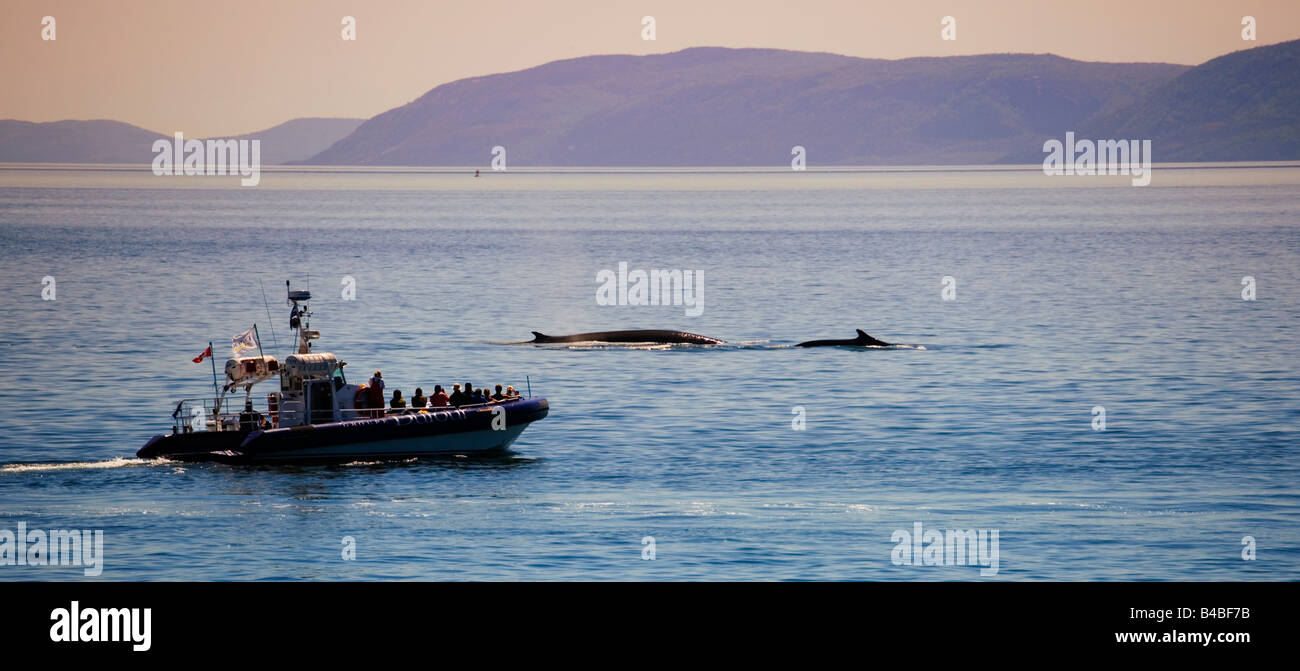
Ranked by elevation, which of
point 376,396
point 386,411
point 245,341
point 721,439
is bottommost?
point 721,439

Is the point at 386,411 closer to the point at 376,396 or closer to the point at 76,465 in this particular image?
the point at 376,396

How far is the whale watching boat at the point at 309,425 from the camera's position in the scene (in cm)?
4238

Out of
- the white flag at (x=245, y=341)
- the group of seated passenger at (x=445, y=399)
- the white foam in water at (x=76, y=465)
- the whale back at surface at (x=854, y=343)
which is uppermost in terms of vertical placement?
the white flag at (x=245, y=341)

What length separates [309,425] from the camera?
4275 centimetres

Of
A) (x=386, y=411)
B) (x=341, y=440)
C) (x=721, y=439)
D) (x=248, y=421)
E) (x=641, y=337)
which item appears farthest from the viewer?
(x=641, y=337)

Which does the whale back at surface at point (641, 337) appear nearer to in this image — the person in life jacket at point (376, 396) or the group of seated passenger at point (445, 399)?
the group of seated passenger at point (445, 399)

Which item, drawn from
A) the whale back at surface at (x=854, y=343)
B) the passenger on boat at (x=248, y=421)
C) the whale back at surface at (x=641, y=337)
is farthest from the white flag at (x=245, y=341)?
the whale back at surface at (x=854, y=343)

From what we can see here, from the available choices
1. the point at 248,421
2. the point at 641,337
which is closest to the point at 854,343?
the point at 641,337

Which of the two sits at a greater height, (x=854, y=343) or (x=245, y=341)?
(x=245, y=341)

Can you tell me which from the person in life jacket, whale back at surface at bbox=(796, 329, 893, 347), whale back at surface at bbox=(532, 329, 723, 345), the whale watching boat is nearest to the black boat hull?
the whale watching boat

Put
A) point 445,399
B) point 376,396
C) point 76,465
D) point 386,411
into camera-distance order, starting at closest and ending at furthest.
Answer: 1. point 76,465
2. point 376,396
3. point 386,411
4. point 445,399

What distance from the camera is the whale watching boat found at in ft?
139

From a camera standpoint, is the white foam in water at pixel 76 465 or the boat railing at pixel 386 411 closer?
the white foam in water at pixel 76 465
